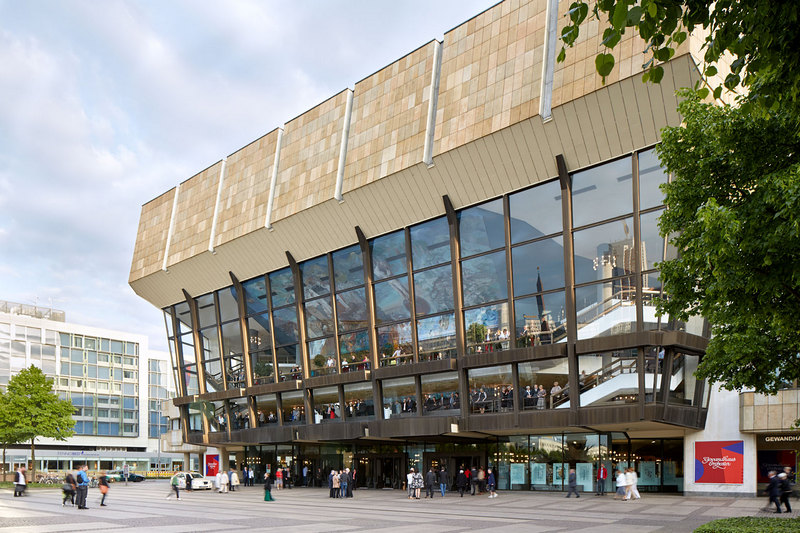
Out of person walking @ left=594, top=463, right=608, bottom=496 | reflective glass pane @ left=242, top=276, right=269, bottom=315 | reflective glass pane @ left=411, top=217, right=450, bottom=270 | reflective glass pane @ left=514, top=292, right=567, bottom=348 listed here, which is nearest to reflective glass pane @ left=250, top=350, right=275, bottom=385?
reflective glass pane @ left=242, top=276, right=269, bottom=315

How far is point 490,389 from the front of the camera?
36.4m

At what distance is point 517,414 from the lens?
34875 millimetres

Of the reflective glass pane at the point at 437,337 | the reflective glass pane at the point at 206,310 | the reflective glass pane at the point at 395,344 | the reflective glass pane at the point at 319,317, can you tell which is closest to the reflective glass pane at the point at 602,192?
the reflective glass pane at the point at 437,337

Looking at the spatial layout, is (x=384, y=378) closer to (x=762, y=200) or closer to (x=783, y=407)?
(x=783, y=407)

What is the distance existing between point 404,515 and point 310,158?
23.5 m

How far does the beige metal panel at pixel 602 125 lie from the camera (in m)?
30.0

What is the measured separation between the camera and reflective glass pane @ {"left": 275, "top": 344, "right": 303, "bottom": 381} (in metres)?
46.2

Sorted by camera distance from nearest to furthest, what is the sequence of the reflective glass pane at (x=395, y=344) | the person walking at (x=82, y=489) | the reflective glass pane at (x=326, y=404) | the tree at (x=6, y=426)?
1. the person walking at (x=82, y=489)
2. the reflective glass pane at (x=395, y=344)
3. the reflective glass pane at (x=326, y=404)
4. the tree at (x=6, y=426)

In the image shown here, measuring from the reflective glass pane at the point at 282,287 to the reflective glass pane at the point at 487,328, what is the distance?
1394 cm

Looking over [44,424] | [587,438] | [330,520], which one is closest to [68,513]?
[330,520]

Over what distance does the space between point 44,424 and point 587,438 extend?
4207cm

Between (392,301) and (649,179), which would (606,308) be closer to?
(649,179)

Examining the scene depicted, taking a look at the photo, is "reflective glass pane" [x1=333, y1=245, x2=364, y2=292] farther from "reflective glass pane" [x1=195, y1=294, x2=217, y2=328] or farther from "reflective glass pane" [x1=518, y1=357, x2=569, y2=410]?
"reflective glass pane" [x1=195, y1=294, x2=217, y2=328]

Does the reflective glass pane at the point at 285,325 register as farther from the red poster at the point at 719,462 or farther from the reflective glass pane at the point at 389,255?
the red poster at the point at 719,462
